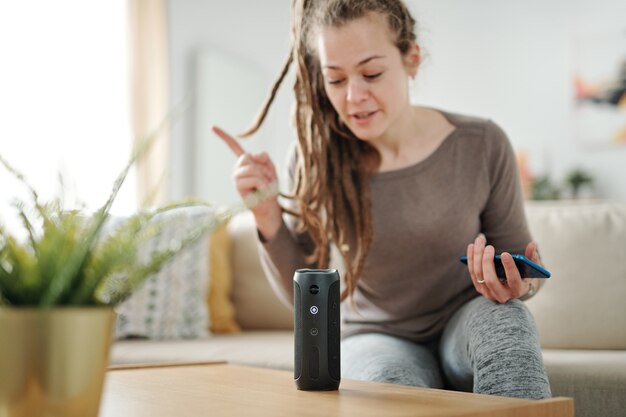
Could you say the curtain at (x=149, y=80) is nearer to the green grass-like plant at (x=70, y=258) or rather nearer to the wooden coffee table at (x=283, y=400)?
the wooden coffee table at (x=283, y=400)

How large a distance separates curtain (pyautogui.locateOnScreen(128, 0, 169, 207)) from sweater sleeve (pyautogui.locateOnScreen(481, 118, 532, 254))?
2433mm

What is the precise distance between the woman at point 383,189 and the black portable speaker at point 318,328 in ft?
1.13

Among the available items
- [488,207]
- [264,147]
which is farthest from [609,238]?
[264,147]

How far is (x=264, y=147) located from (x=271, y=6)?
2.73 ft

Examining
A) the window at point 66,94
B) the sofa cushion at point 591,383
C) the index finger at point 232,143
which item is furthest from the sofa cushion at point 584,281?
the window at point 66,94

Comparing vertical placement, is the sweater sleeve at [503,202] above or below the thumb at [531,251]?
above

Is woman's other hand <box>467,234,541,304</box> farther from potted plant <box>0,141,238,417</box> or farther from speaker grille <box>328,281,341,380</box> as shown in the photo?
potted plant <box>0,141,238,417</box>

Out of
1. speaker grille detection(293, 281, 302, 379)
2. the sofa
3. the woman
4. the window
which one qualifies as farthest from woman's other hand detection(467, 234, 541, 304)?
the window

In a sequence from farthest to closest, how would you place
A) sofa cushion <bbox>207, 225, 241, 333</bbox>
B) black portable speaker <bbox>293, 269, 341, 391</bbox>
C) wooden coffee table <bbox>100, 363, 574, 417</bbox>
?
1. sofa cushion <bbox>207, 225, 241, 333</bbox>
2. black portable speaker <bbox>293, 269, 341, 391</bbox>
3. wooden coffee table <bbox>100, 363, 574, 417</bbox>

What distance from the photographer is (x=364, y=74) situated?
151 cm

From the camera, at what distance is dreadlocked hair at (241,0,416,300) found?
1.58 m

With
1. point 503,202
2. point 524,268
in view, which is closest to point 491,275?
point 524,268

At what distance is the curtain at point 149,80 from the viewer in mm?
3883

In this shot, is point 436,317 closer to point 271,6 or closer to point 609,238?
point 609,238
